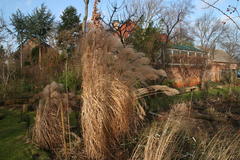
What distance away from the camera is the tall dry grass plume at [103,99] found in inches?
92.7

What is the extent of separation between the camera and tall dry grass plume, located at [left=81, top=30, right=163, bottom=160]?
236cm

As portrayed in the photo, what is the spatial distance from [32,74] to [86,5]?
519 cm

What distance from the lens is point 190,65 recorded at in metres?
14.1

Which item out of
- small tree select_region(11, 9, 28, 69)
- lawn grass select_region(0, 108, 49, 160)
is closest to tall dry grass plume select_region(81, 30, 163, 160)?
lawn grass select_region(0, 108, 49, 160)

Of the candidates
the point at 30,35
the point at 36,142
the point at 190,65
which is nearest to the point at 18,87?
the point at 36,142

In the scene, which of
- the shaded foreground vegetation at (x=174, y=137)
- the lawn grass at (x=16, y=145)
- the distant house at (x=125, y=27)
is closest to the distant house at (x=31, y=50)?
the distant house at (x=125, y=27)

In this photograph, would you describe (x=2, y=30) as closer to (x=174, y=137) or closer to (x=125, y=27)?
(x=125, y=27)

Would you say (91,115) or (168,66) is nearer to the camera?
(91,115)

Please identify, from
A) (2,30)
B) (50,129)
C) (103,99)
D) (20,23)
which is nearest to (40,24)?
(20,23)

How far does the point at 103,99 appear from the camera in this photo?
7.98ft

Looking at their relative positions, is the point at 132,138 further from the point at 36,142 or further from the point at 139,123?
the point at 36,142

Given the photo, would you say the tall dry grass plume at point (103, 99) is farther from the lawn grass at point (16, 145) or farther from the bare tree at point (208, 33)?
the bare tree at point (208, 33)

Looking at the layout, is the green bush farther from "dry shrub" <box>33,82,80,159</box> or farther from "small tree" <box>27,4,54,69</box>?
"small tree" <box>27,4,54,69</box>

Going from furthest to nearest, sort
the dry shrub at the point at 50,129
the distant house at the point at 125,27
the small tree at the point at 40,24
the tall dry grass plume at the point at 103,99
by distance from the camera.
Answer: the small tree at the point at 40,24 < the distant house at the point at 125,27 < the dry shrub at the point at 50,129 < the tall dry grass plume at the point at 103,99
